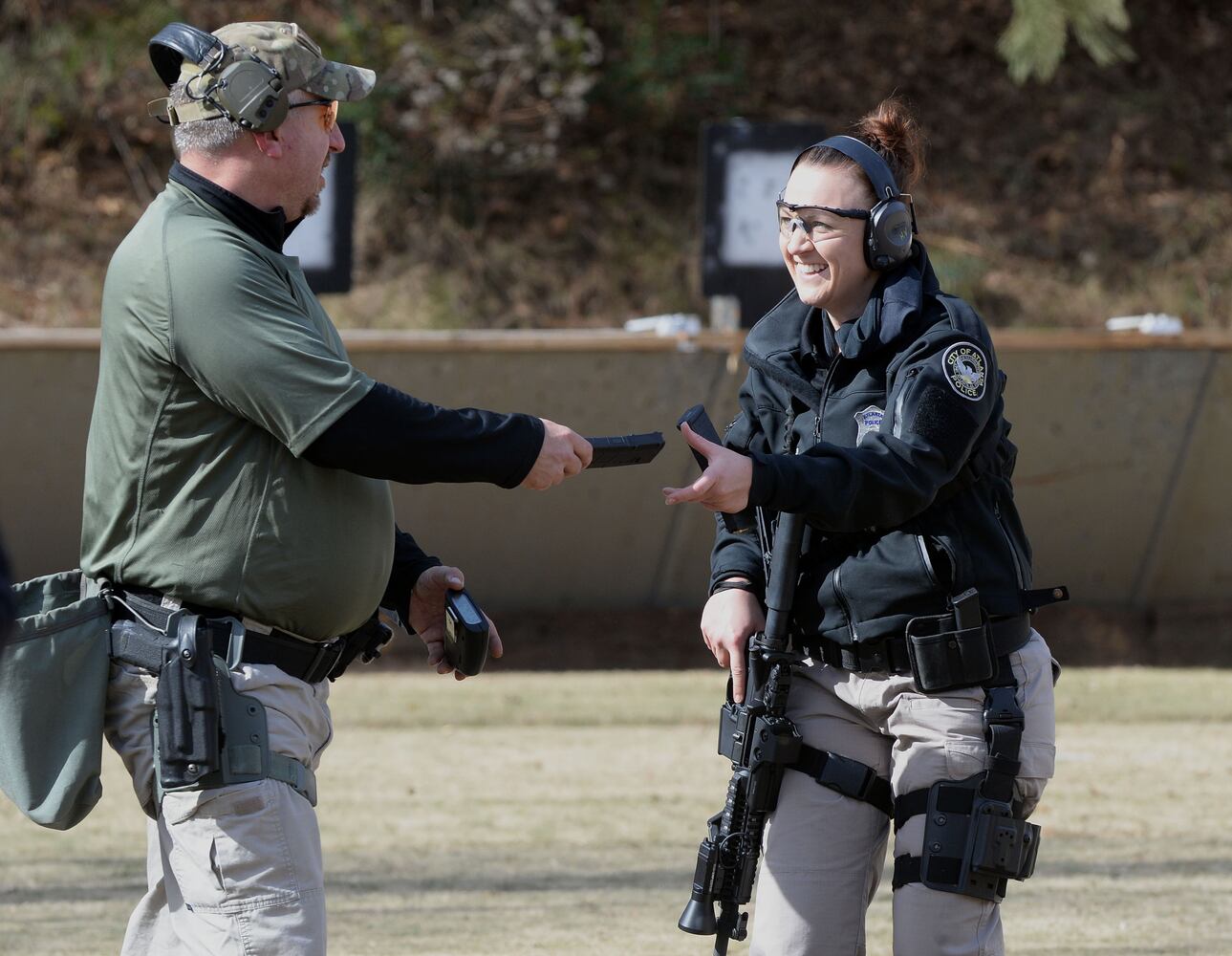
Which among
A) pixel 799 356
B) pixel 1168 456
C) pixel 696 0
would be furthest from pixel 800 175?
pixel 696 0

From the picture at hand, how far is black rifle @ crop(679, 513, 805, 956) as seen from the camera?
354 centimetres

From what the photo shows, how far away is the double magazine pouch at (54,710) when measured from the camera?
3.13 m

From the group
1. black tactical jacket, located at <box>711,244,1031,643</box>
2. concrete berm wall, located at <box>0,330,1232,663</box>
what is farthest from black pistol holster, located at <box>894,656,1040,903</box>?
concrete berm wall, located at <box>0,330,1232,663</box>

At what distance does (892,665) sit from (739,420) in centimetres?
68

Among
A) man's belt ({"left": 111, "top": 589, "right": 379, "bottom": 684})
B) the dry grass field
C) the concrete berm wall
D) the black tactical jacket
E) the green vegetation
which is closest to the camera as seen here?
man's belt ({"left": 111, "top": 589, "right": 379, "bottom": 684})

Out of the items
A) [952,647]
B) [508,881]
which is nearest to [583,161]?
[508,881]

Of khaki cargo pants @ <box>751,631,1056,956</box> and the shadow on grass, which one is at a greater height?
khaki cargo pants @ <box>751,631,1056,956</box>

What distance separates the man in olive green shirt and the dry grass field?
2.03 meters

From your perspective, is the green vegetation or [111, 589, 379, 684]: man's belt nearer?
[111, 589, 379, 684]: man's belt

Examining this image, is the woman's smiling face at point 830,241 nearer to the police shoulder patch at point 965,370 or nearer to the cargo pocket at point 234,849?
the police shoulder patch at point 965,370

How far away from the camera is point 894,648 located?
3418 mm

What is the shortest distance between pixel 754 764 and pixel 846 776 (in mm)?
191

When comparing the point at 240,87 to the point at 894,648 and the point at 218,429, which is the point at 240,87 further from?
the point at 894,648

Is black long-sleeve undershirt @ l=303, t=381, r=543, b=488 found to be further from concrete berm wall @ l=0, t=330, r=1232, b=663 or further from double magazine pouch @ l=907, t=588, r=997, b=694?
concrete berm wall @ l=0, t=330, r=1232, b=663
